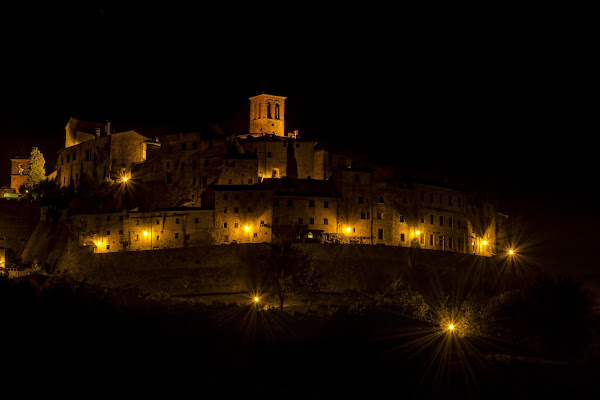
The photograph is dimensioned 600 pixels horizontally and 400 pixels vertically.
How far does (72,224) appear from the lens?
63.8 m

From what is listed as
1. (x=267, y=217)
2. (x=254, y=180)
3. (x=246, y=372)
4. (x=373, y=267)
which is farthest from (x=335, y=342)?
(x=254, y=180)

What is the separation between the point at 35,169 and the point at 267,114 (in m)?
23.3

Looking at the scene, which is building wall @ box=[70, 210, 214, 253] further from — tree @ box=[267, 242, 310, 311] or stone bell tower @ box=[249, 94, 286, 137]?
stone bell tower @ box=[249, 94, 286, 137]

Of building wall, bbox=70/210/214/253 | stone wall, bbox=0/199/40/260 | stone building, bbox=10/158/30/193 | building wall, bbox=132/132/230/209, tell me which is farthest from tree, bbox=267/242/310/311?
stone building, bbox=10/158/30/193

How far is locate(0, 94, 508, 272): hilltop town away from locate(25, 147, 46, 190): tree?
200 inches

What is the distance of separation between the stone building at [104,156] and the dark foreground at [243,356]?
907 inches

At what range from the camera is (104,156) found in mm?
75438

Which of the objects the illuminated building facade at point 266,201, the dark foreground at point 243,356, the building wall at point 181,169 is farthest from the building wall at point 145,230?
the dark foreground at point 243,356

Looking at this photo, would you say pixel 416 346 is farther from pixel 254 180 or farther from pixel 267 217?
pixel 254 180

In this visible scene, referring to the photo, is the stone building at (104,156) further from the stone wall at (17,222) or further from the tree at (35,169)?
the stone wall at (17,222)

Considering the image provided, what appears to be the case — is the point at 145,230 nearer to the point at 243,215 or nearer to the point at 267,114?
the point at 243,215

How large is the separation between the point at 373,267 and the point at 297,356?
51.0ft

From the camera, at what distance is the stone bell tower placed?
8094 cm

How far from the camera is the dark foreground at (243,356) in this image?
39656 mm
